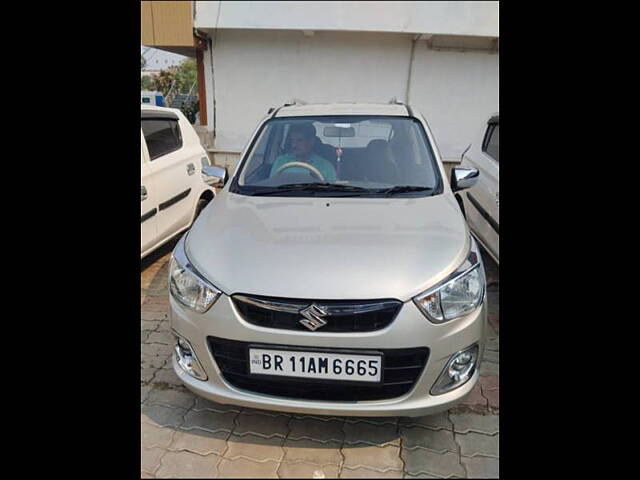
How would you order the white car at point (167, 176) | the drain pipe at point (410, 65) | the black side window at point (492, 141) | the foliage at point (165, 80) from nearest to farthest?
the white car at point (167, 176) < the black side window at point (492, 141) < the foliage at point (165, 80) < the drain pipe at point (410, 65)

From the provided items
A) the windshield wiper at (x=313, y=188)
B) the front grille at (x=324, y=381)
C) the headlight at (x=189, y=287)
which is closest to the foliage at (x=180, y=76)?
the windshield wiper at (x=313, y=188)

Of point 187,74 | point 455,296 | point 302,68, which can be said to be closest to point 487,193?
point 455,296

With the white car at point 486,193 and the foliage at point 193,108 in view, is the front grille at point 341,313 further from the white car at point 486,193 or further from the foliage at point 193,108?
the foliage at point 193,108

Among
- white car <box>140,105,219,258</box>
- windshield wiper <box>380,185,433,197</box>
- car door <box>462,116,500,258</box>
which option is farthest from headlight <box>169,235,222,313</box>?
car door <box>462,116,500,258</box>

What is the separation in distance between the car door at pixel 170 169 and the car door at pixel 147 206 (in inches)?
2.7

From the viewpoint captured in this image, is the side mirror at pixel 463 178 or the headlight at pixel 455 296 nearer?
the headlight at pixel 455 296

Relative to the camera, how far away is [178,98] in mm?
7484

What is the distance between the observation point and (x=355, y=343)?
1.77 meters

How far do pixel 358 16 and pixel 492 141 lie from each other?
468 cm

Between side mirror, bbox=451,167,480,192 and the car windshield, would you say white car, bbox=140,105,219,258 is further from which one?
side mirror, bbox=451,167,480,192

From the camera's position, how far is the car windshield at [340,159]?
272 cm

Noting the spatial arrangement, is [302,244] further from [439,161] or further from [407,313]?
[439,161]
